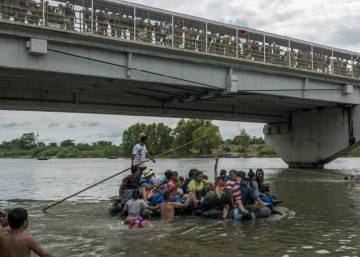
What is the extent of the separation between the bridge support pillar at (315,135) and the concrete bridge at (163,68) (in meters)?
0.10

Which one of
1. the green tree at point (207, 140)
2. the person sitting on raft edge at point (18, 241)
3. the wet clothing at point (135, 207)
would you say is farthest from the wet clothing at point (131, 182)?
the green tree at point (207, 140)

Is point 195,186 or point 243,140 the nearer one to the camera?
point 195,186

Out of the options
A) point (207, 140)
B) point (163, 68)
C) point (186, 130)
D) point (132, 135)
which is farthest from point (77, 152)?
point (163, 68)

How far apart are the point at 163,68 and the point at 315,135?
22036 millimetres

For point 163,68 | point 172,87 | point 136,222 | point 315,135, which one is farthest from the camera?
point 315,135

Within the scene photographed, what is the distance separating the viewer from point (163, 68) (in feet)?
82.4

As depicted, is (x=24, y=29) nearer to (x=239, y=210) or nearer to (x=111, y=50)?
(x=111, y=50)

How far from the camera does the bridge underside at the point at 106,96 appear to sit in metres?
24.9

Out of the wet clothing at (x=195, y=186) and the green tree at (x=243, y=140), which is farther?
the green tree at (x=243, y=140)

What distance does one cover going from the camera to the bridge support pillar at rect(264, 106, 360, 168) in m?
39.2

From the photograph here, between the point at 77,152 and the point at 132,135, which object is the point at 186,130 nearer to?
the point at 132,135

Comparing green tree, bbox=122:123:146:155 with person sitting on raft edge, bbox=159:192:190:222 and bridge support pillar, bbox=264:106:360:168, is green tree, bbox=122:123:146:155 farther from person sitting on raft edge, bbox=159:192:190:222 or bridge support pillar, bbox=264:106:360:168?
person sitting on raft edge, bbox=159:192:190:222

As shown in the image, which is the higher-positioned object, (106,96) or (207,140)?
(106,96)

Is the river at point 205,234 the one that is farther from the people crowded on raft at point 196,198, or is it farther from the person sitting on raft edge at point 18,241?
the person sitting on raft edge at point 18,241
